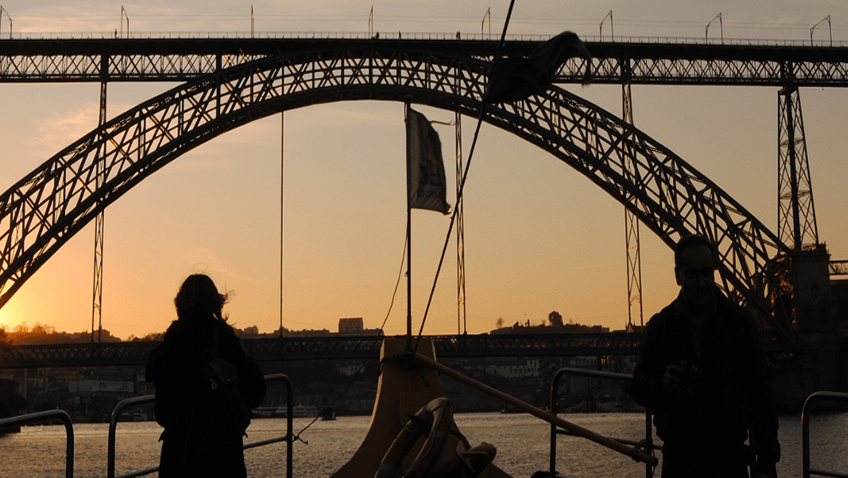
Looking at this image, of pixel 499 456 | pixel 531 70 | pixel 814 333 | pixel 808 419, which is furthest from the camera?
pixel 814 333

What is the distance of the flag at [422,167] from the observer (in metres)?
9.56

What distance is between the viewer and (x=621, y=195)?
45.7m

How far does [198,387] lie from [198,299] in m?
0.48

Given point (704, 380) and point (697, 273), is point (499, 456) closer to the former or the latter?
point (704, 380)

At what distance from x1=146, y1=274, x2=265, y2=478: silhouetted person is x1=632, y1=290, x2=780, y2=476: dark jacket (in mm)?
2218

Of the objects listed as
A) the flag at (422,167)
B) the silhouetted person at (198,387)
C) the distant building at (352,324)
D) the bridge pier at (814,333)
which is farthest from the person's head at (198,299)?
the distant building at (352,324)

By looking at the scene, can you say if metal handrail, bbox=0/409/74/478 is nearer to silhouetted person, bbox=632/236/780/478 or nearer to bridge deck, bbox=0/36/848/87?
silhouetted person, bbox=632/236/780/478

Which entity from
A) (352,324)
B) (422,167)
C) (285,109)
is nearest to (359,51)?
(285,109)

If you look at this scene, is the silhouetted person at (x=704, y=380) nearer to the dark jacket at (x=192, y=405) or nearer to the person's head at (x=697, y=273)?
the person's head at (x=697, y=273)

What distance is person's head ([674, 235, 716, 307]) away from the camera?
511 cm

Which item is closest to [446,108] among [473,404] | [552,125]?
[552,125]

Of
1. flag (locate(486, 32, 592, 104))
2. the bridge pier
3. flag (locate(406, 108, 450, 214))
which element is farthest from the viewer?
the bridge pier

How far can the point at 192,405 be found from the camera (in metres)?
5.87

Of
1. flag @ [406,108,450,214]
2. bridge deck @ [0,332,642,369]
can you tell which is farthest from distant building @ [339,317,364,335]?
flag @ [406,108,450,214]
